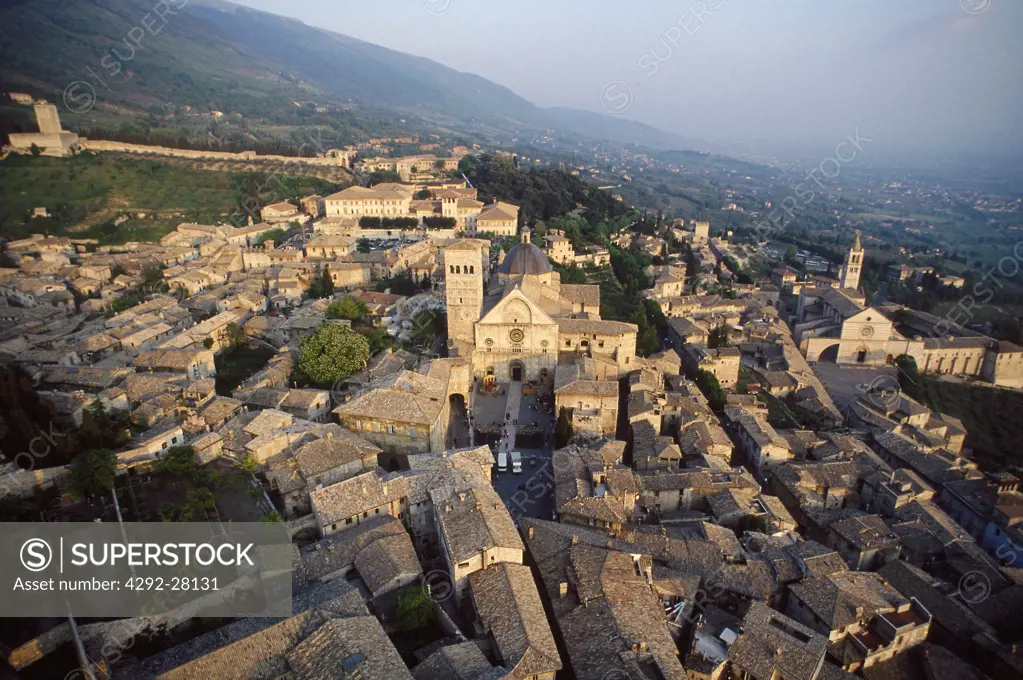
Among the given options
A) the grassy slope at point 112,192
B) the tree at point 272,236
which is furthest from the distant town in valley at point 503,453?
the tree at point 272,236

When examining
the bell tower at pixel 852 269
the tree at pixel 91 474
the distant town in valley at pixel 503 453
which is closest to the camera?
the distant town in valley at pixel 503 453

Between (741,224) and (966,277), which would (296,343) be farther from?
(741,224)

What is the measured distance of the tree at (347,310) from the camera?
39.4m

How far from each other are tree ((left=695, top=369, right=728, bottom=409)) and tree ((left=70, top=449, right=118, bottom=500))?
32.3 metres

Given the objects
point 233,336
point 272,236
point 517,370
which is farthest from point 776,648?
point 272,236

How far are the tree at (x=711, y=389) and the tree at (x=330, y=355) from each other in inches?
868

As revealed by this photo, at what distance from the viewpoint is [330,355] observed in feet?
103

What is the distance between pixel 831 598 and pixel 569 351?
2063 centimetres

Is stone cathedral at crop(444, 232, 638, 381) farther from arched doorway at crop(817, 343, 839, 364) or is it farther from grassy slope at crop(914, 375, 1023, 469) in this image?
grassy slope at crop(914, 375, 1023, 469)

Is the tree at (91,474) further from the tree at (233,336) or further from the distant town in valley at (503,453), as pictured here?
the tree at (233,336)

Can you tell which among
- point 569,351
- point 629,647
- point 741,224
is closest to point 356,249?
point 569,351

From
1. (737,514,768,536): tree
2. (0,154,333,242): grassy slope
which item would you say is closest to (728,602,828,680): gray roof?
(737,514,768,536): tree

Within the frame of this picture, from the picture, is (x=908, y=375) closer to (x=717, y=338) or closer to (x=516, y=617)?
(x=717, y=338)

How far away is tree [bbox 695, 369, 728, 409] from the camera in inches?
1496
